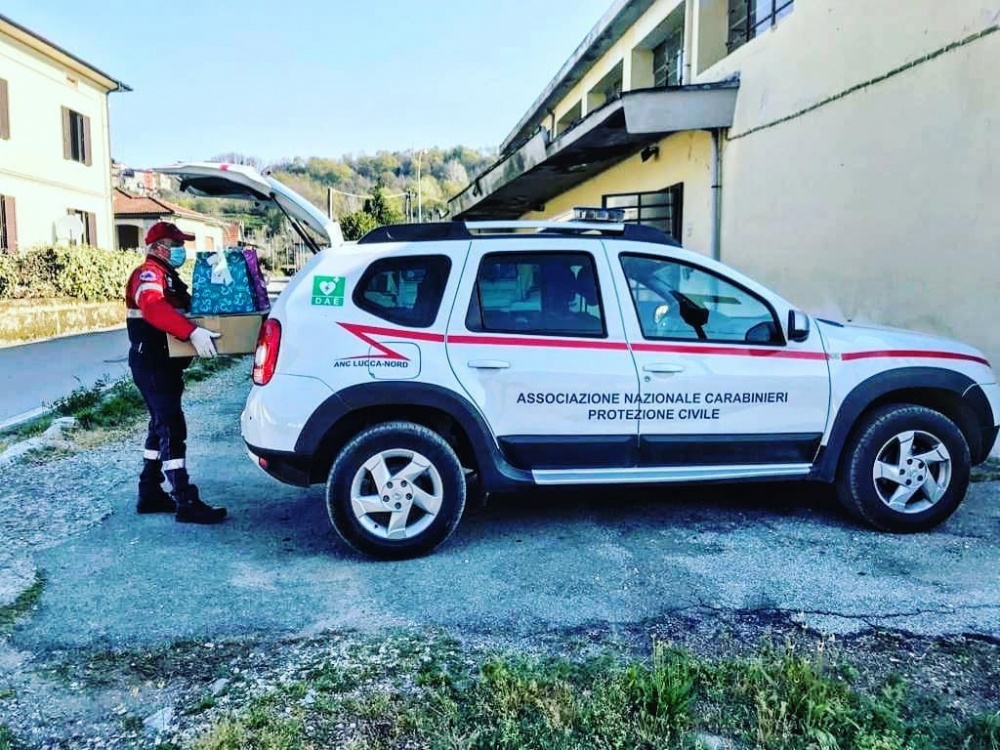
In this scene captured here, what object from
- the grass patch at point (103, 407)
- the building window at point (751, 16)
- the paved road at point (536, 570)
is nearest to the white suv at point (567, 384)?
the paved road at point (536, 570)

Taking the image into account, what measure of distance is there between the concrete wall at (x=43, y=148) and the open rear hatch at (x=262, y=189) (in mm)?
17406

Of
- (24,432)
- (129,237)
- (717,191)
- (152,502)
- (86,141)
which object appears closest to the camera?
(152,502)

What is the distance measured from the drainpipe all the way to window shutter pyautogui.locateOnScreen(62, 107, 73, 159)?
20265 millimetres

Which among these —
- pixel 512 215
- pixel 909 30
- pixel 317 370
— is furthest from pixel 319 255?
pixel 512 215

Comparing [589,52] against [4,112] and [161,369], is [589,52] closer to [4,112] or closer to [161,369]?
[161,369]

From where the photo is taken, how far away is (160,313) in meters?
4.73

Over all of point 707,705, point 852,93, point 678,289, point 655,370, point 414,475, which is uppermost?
point 852,93

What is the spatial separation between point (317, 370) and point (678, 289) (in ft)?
6.75

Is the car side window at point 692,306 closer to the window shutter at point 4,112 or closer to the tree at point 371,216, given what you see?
the window shutter at point 4,112

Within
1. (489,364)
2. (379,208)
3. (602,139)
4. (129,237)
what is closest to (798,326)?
(489,364)

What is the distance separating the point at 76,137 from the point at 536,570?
2460 cm

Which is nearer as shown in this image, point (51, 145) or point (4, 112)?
point (4, 112)

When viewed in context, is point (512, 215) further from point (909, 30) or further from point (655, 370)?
point (655, 370)

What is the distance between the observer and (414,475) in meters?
4.26
